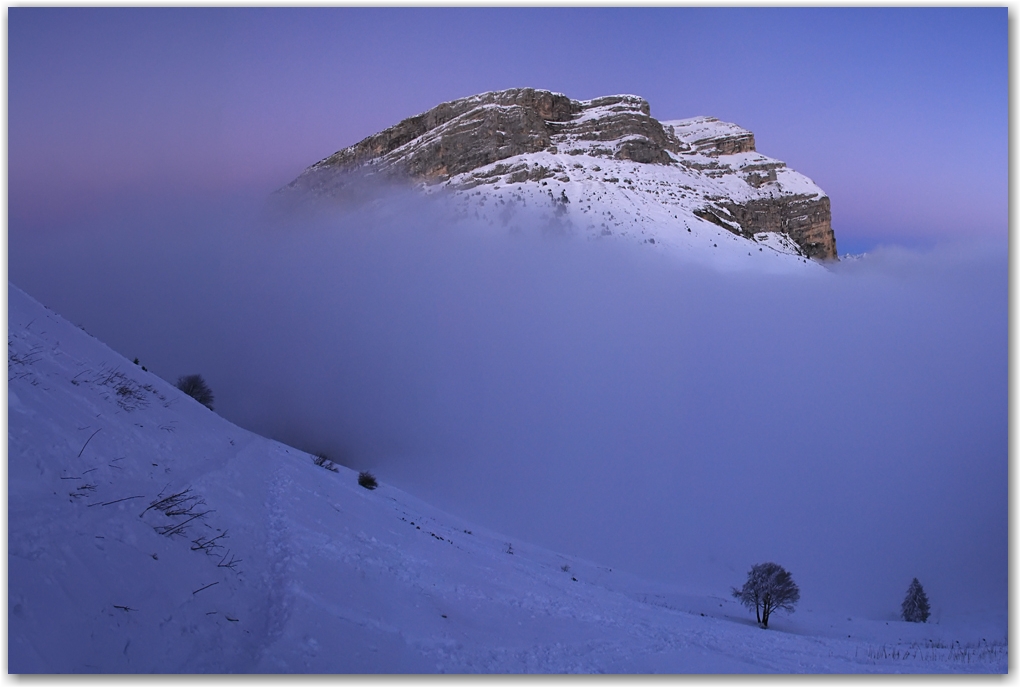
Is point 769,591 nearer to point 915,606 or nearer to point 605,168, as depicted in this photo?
point 915,606

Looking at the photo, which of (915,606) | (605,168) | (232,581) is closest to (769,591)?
(915,606)

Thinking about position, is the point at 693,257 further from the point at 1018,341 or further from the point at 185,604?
the point at 185,604

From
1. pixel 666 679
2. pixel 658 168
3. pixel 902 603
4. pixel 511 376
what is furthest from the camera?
pixel 658 168

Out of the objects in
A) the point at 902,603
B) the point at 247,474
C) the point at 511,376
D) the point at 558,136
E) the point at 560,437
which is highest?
the point at 558,136

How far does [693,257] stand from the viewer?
57.8 m

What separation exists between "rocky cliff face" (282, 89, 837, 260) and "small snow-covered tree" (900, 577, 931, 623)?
40443 millimetres

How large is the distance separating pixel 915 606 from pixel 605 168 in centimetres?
6806

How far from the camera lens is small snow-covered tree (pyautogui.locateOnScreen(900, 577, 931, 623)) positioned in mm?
26828

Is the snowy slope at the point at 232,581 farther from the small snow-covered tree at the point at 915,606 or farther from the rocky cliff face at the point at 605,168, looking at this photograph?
the rocky cliff face at the point at 605,168

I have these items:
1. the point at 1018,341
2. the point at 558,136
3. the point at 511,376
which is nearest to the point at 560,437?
the point at 511,376

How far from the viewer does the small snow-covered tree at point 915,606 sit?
88.0 feet

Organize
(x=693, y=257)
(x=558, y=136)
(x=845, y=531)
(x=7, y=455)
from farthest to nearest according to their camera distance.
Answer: (x=558, y=136) < (x=693, y=257) < (x=845, y=531) < (x=7, y=455)

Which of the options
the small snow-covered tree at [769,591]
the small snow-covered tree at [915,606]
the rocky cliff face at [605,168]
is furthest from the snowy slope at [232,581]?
the rocky cliff face at [605,168]

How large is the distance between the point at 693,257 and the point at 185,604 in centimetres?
5883
